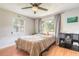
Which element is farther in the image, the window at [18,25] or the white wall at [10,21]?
the white wall at [10,21]

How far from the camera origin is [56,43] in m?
1.90

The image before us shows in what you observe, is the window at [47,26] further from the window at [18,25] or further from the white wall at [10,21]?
the window at [18,25]

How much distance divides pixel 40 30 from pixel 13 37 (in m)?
0.57

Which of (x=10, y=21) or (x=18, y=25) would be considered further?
(x=10, y=21)

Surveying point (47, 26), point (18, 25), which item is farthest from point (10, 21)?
point (47, 26)

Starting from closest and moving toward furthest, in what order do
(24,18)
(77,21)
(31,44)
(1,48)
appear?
(1,48), (24,18), (31,44), (77,21)

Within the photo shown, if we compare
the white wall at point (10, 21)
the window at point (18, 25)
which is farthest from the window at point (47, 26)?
the window at point (18, 25)

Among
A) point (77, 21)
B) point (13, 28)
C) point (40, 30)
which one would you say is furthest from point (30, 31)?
point (77, 21)

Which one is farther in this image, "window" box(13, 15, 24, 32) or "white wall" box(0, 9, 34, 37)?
"white wall" box(0, 9, 34, 37)

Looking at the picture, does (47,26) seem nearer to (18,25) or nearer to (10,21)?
(18,25)

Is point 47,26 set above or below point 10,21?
below

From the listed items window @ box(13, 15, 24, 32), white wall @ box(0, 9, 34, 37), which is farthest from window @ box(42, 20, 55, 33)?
window @ box(13, 15, 24, 32)

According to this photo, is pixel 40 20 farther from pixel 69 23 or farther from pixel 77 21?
pixel 77 21

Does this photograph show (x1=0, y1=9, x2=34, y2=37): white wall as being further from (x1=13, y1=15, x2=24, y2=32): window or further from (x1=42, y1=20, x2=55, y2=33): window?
(x1=42, y1=20, x2=55, y2=33): window
